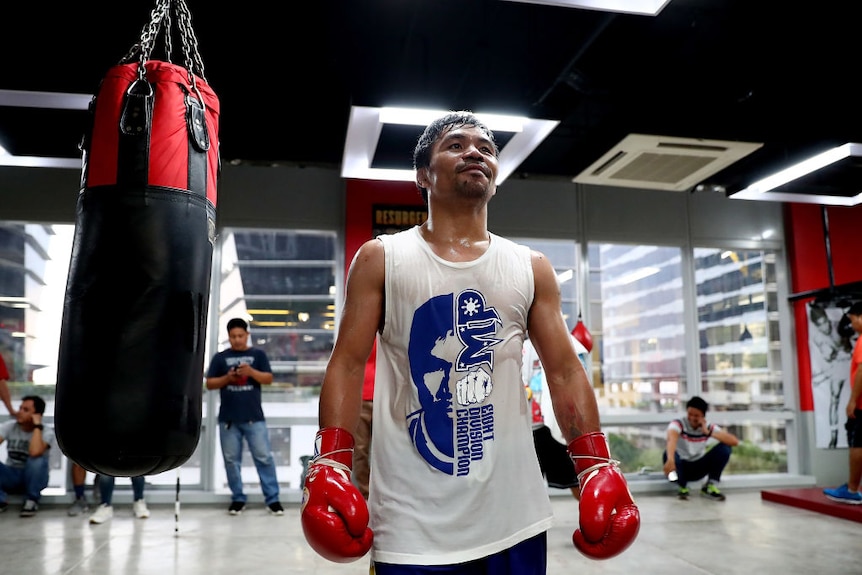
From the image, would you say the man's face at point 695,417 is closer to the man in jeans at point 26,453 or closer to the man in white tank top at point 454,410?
the man in white tank top at point 454,410

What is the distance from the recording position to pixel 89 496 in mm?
5555

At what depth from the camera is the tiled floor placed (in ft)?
11.6

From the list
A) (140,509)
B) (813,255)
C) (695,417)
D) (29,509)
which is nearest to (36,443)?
(29,509)

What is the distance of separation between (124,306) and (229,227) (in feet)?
15.7

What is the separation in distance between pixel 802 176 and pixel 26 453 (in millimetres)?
6202

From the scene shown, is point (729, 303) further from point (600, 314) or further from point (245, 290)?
point (245, 290)

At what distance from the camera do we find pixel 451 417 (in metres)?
1.33

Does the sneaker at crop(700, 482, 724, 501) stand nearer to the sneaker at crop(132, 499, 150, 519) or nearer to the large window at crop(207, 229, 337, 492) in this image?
the large window at crop(207, 229, 337, 492)

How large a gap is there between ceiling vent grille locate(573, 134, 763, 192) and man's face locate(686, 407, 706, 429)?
1929mm

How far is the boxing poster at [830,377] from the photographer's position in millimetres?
6465

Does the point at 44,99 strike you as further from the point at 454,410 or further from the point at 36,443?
the point at 454,410

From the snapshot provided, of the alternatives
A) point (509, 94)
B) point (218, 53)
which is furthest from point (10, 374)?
point (509, 94)

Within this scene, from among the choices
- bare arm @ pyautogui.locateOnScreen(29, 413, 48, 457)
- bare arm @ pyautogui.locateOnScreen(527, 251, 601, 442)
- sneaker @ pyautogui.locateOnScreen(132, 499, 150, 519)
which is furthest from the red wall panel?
bare arm @ pyautogui.locateOnScreen(29, 413, 48, 457)

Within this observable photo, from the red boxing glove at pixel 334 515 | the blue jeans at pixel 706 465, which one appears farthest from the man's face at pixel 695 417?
the red boxing glove at pixel 334 515
